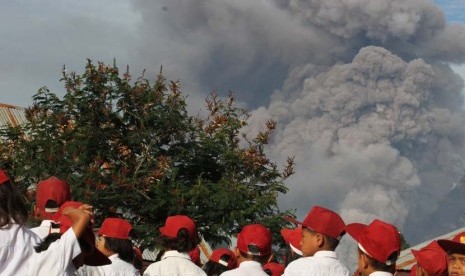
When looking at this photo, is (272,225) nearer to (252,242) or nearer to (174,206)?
(174,206)

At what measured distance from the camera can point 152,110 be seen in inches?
694

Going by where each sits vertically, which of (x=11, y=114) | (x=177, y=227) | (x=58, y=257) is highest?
(x=11, y=114)

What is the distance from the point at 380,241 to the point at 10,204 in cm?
239

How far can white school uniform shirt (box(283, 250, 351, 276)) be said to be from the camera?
6074 millimetres

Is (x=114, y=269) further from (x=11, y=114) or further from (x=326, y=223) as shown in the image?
(x=11, y=114)

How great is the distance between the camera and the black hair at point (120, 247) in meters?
7.00

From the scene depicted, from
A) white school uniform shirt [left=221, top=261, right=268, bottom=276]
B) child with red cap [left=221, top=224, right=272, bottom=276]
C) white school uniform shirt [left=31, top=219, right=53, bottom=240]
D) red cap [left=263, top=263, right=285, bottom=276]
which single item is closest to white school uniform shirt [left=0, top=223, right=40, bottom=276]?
white school uniform shirt [left=31, top=219, right=53, bottom=240]

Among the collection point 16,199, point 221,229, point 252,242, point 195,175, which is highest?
point 195,175

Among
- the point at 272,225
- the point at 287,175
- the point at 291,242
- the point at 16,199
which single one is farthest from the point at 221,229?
the point at 16,199

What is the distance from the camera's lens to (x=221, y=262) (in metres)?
9.27

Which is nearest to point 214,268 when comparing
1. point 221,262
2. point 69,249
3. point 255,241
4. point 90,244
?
point 221,262

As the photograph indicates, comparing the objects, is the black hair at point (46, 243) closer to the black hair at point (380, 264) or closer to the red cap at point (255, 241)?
the black hair at point (380, 264)

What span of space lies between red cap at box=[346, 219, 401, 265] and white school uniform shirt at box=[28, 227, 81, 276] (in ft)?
7.10

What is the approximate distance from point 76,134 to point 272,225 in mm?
3805
